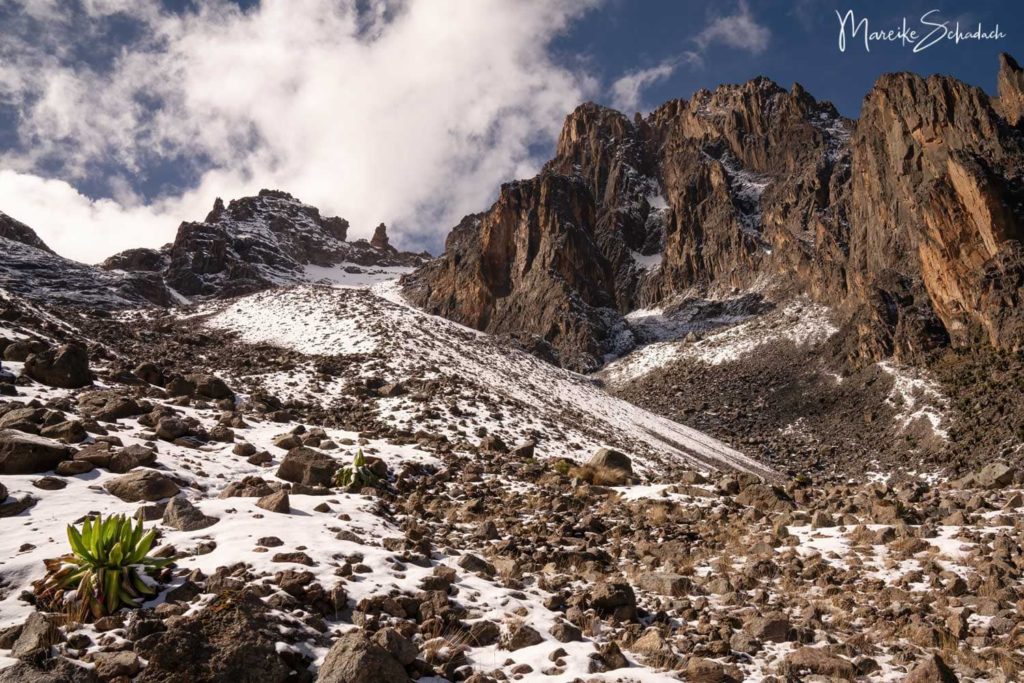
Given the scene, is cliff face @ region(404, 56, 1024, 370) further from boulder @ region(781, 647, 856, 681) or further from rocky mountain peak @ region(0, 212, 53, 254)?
rocky mountain peak @ region(0, 212, 53, 254)

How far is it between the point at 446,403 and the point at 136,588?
713 inches

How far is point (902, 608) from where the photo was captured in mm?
7922

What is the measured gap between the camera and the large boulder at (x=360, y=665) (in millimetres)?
5535

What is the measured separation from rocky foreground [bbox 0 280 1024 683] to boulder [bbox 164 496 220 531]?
0.03m

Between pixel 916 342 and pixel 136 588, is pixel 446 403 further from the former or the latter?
pixel 916 342

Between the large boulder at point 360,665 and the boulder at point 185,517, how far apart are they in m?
4.29

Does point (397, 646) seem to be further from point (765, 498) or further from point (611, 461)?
point (611, 461)

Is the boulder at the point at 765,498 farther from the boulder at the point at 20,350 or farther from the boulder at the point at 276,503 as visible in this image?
the boulder at the point at 20,350

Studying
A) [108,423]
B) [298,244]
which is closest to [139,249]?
[298,244]

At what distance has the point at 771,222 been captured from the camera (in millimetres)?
108938

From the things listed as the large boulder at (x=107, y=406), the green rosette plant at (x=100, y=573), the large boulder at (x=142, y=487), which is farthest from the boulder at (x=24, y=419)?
the green rosette plant at (x=100, y=573)

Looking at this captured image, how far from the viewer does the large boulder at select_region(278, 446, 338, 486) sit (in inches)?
511

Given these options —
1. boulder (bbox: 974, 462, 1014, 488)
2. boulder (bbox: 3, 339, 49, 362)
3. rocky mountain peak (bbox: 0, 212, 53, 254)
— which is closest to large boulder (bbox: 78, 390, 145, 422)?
boulder (bbox: 3, 339, 49, 362)

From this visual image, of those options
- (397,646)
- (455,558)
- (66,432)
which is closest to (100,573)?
(397,646)
